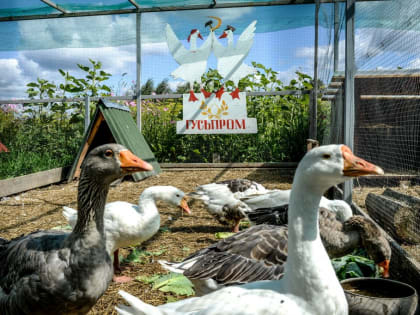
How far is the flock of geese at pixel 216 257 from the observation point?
5.39 ft

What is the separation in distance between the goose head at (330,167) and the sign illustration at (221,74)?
7.33 metres

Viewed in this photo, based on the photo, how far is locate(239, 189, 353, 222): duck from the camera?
3982 mm

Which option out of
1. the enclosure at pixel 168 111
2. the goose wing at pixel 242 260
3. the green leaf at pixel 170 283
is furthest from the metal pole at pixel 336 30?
the green leaf at pixel 170 283

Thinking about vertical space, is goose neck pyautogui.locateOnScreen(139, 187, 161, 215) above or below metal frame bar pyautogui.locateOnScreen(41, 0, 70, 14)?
below

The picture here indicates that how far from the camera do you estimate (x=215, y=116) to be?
9.15 metres

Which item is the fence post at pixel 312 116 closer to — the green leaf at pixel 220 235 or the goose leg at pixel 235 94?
the goose leg at pixel 235 94

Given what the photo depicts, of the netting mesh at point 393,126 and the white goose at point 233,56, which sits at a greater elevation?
the white goose at point 233,56

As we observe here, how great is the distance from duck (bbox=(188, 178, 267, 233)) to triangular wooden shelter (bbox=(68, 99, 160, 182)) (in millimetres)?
2924

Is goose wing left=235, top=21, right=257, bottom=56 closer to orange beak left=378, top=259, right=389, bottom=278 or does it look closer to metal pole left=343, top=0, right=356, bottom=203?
metal pole left=343, top=0, right=356, bottom=203

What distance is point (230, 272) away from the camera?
7.72 ft

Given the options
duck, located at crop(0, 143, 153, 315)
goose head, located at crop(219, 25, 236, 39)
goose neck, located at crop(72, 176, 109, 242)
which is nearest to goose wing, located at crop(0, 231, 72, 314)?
duck, located at crop(0, 143, 153, 315)

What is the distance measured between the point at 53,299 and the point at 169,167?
23.6ft

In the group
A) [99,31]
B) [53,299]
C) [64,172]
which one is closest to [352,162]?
[53,299]

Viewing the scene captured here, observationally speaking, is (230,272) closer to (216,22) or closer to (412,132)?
(412,132)
